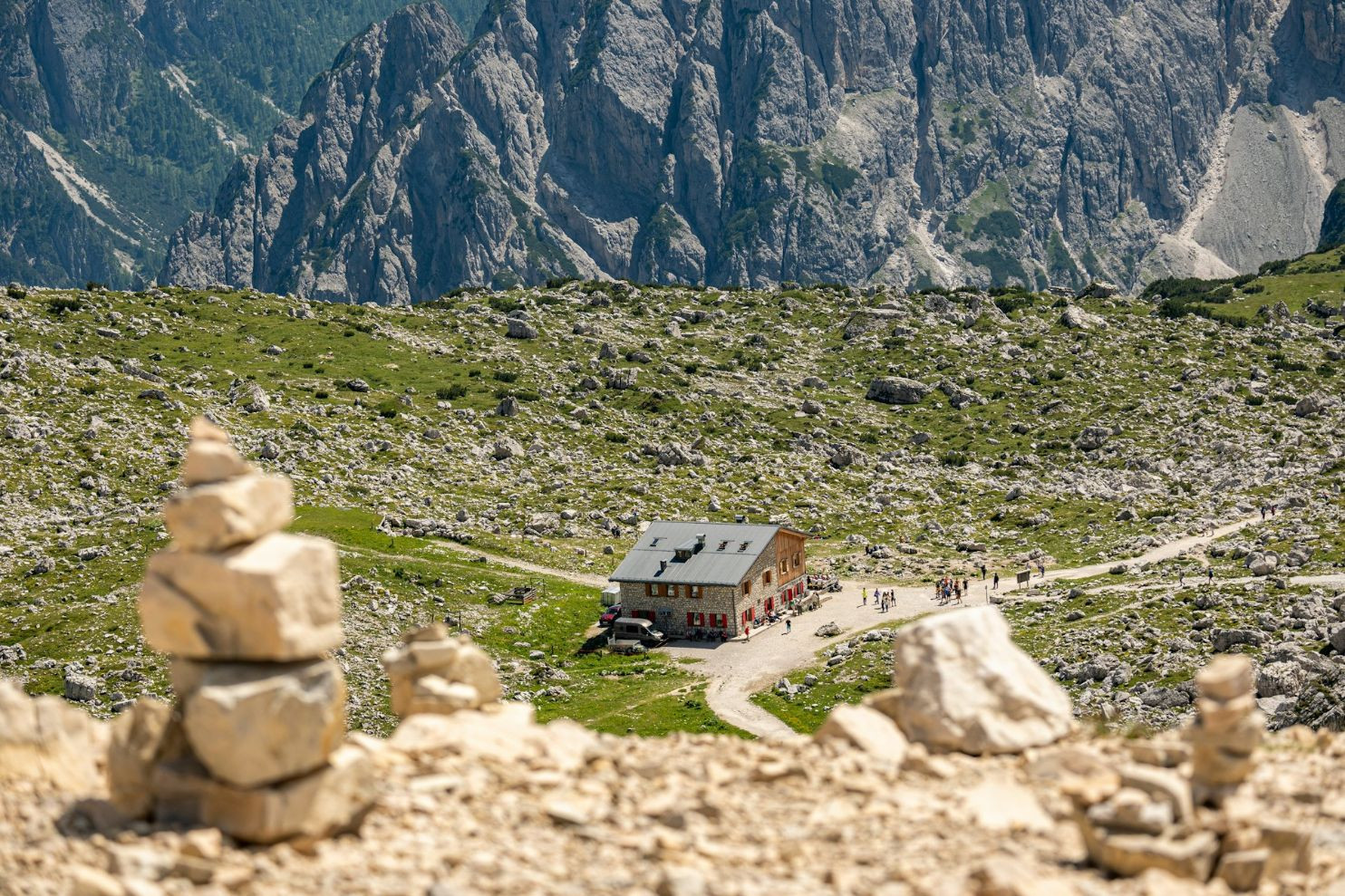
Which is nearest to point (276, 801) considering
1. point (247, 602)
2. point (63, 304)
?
point (247, 602)

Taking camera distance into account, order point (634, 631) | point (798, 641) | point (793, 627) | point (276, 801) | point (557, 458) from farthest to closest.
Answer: point (557, 458), point (793, 627), point (634, 631), point (798, 641), point (276, 801)

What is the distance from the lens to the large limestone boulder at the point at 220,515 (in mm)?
20016

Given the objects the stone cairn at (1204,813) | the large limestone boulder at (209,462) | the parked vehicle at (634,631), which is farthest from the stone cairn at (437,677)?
the parked vehicle at (634,631)

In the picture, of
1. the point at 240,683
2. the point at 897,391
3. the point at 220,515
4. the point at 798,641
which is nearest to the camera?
the point at 240,683

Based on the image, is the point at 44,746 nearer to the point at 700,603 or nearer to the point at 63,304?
the point at 700,603

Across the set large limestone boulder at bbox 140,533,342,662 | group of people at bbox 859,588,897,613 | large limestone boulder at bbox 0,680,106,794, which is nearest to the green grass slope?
group of people at bbox 859,588,897,613

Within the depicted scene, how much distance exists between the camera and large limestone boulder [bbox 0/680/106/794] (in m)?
21.1

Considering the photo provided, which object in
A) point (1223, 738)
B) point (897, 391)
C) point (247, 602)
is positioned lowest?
point (897, 391)

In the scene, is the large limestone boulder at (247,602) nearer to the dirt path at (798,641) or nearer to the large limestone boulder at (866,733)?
the large limestone boulder at (866,733)

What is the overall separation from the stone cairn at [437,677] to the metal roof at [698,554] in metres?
82.3

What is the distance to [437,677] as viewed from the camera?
24.3 metres

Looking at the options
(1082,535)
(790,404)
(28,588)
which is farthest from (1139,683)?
(790,404)

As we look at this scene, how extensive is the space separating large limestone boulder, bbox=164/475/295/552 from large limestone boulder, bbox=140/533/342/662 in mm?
176

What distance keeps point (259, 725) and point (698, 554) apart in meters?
92.8
